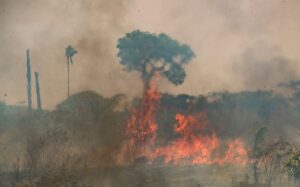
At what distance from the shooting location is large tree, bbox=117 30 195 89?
205 ft

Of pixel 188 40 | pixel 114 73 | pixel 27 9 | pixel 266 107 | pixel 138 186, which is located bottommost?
pixel 138 186

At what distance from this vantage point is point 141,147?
6378 centimetres

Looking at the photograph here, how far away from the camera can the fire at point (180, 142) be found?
63.7 metres

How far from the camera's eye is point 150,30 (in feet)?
204

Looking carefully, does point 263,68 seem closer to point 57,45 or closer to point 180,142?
point 180,142

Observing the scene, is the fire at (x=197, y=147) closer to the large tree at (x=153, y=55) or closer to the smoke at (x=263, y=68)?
the large tree at (x=153, y=55)

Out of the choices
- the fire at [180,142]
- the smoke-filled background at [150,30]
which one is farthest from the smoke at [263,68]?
the fire at [180,142]

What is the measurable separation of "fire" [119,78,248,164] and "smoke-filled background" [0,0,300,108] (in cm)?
338

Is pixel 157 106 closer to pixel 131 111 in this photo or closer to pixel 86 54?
pixel 131 111

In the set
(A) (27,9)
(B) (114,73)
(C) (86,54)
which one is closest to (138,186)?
(B) (114,73)

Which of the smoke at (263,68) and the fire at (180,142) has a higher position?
the smoke at (263,68)

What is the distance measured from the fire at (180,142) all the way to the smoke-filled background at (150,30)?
3.38 m

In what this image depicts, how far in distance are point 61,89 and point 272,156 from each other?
3033 centimetres

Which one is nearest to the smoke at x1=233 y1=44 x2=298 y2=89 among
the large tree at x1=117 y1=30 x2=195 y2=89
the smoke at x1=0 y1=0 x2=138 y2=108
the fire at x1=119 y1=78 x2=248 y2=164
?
the large tree at x1=117 y1=30 x2=195 y2=89
